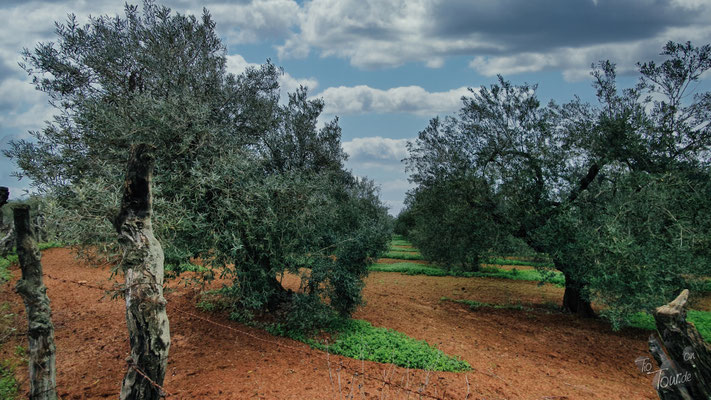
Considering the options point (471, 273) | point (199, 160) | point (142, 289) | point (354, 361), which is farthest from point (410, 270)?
point (142, 289)

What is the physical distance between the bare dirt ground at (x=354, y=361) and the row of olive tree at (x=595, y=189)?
163 cm

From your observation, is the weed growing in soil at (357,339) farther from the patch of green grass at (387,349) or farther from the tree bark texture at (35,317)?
the tree bark texture at (35,317)

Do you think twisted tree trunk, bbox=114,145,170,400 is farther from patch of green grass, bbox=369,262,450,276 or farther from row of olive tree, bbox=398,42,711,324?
patch of green grass, bbox=369,262,450,276

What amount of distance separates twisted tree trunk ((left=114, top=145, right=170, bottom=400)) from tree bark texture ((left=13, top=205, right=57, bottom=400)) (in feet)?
6.30

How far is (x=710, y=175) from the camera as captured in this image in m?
10.9

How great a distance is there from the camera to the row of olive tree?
391 inches

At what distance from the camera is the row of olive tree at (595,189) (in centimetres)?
993

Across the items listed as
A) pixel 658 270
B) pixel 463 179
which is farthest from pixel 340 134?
pixel 658 270

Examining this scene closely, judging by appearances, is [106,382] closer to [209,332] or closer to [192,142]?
[209,332]

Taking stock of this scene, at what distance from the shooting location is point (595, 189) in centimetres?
1258

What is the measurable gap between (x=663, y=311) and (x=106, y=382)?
8471mm

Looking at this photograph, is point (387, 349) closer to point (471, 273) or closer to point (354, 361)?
point (354, 361)

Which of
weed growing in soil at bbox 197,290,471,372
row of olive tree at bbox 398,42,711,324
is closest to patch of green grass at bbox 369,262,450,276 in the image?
row of olive tree at bbox 398,42,711,324

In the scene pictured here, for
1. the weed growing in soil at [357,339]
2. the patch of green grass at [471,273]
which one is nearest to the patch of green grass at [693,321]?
the weed growing in soil at [357,339]
